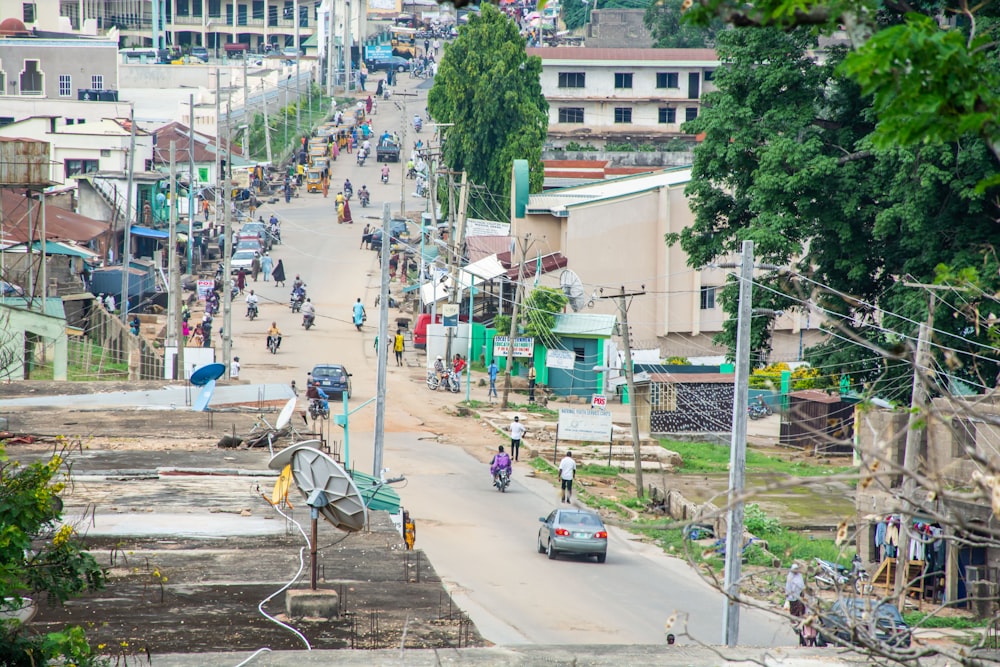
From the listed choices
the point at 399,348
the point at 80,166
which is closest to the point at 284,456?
the point at 399,348

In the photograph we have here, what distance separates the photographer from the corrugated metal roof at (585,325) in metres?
45.0

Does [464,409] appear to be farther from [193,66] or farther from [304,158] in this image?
[193,66]

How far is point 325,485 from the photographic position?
47.1ft

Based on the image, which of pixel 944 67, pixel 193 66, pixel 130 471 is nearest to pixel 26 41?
pixel 193 66

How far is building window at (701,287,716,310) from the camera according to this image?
48.1m

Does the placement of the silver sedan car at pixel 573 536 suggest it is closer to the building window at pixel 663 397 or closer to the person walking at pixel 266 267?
the building window at pixel 663 397

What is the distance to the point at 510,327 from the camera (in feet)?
154

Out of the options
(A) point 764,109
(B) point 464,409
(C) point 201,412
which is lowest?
(B) point 464,409

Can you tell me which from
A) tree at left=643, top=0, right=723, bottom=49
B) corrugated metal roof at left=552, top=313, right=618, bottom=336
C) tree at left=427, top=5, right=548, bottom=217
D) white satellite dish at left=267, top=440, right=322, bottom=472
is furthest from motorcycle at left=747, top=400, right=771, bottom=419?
tree at left=643, top=0, right=723, bottom=49

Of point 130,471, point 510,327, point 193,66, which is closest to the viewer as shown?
point 130,471

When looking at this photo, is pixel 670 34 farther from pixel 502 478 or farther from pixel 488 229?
pixel 502 478

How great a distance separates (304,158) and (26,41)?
2093 cm

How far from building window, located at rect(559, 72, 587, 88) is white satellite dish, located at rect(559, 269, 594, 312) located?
41084 millimetres

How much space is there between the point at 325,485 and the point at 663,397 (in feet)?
96.3
